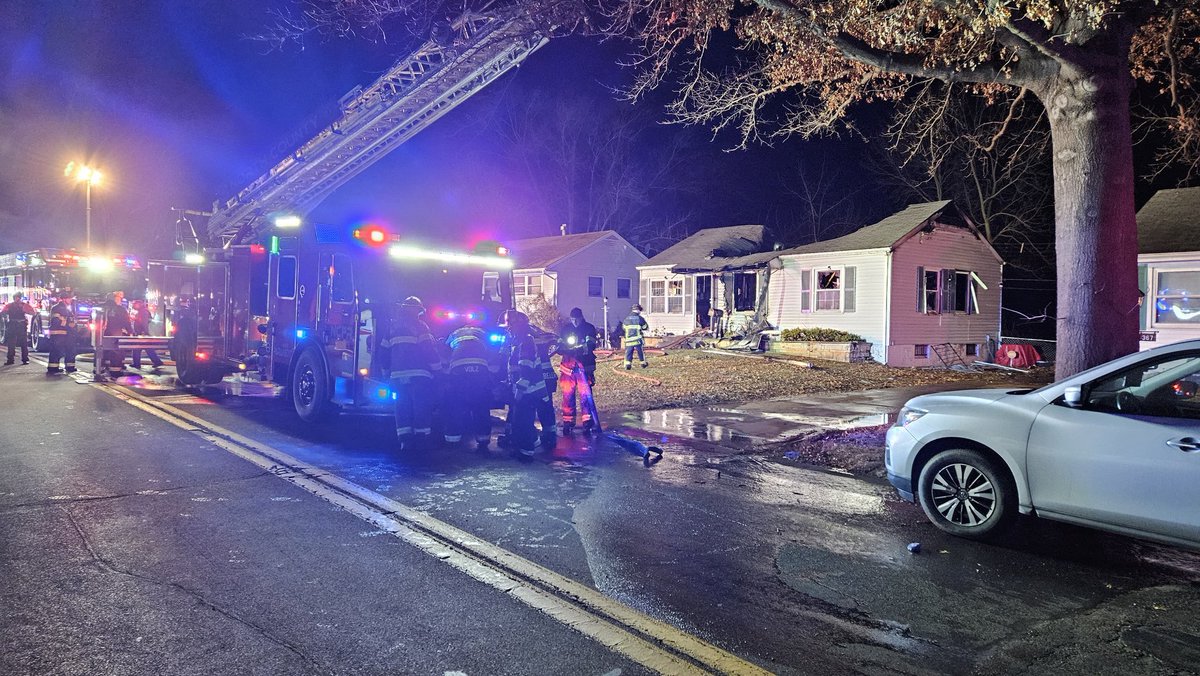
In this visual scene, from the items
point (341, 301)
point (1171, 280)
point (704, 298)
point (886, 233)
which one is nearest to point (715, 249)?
point (704, 298)

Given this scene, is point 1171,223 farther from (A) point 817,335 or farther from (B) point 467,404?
(B) point 467,404

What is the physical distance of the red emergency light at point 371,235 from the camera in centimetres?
901

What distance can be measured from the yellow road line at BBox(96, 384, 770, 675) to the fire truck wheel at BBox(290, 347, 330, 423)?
236cm

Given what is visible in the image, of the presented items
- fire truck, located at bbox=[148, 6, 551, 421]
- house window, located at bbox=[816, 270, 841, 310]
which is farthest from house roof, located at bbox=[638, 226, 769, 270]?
fire truck, located at bbox=[148, 6, 551, 421]

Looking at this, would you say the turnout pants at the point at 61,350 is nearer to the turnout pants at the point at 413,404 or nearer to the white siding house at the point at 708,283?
the turnout pants at the point at 413,404

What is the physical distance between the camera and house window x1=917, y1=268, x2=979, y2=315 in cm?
2192

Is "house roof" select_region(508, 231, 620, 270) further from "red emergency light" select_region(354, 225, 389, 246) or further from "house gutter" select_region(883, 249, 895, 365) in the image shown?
"red emergency light" select_region(354, 225, 389, 246)

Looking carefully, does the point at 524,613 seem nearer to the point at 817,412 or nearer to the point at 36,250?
the point at 817,412

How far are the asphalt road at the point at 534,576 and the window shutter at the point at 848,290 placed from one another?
15614 mm

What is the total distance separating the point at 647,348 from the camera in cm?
2395

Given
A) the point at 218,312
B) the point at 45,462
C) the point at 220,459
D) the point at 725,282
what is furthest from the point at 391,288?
the point at 725,282

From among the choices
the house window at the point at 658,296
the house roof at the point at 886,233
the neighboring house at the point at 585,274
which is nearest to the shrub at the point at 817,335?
the house roof at the point at 886,233

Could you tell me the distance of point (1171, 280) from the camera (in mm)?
17844

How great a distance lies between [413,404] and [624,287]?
26216mm
